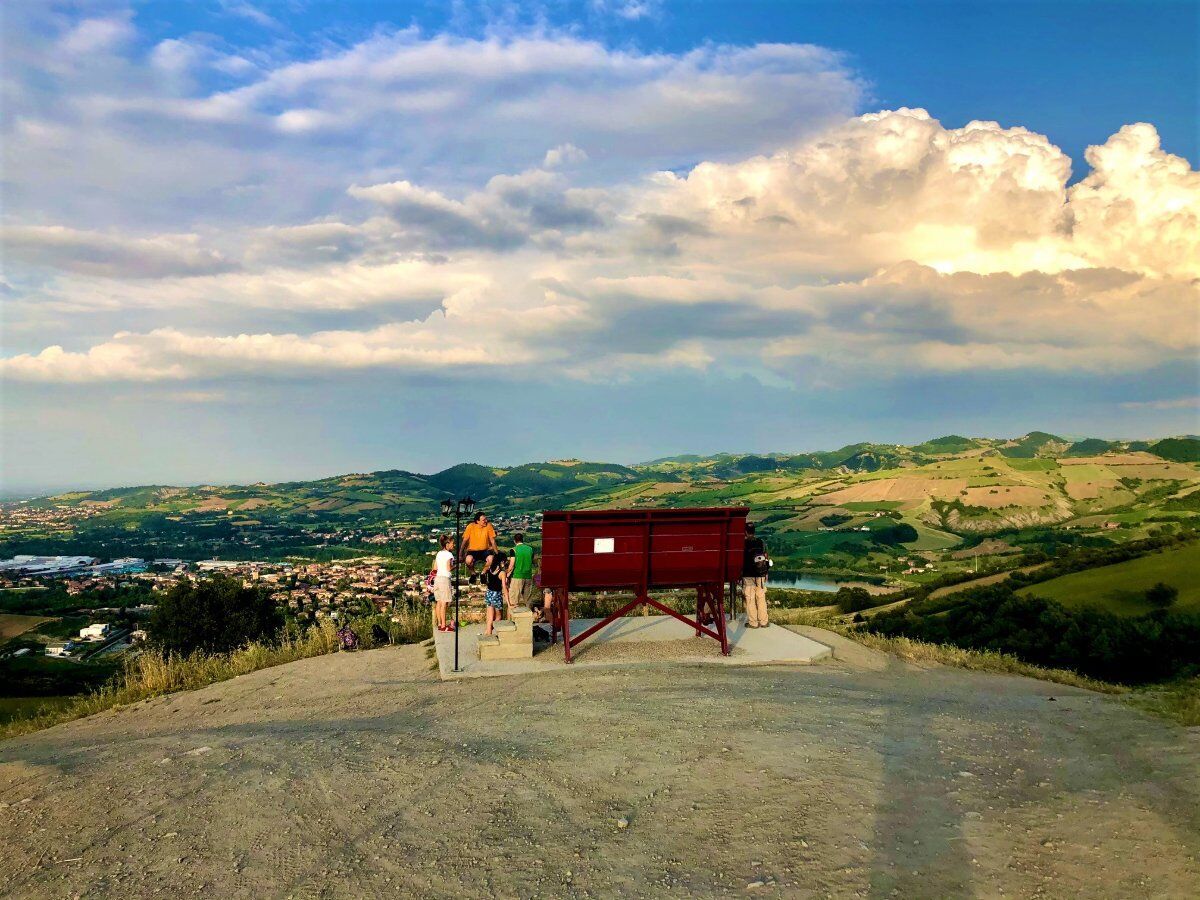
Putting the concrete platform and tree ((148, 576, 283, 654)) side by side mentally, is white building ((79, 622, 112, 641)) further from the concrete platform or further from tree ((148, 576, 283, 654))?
the concrete platform

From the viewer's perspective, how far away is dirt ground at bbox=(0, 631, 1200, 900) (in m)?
4.89

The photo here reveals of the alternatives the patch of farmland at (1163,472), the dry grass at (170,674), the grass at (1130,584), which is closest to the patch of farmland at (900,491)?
the patch of farmland at (1163,472)

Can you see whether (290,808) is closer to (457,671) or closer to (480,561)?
(457,671)

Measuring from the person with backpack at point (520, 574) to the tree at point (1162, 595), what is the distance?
17.2m

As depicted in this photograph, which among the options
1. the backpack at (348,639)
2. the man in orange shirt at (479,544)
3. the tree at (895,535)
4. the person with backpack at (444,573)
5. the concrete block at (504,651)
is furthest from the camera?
the tree at (895,535)

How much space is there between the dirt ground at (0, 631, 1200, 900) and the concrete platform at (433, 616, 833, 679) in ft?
5.60

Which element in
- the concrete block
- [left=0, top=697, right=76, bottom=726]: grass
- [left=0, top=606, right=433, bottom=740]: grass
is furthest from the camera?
[left=0, top=697, right=76, bottom=726]: grass

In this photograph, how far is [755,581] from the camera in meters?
14.2

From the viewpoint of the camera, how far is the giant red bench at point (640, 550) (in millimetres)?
11250

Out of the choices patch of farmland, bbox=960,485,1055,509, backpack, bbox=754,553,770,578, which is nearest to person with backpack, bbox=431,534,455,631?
backpack, bbox=754,553,770,578

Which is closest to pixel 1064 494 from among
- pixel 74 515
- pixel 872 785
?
pixel 872 785

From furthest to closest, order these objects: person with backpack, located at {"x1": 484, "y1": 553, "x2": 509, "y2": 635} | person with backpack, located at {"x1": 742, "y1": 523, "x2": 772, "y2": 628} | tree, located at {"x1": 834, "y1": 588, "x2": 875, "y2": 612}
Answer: tree, located at {"x1": 834, "y1": 588, "x2": 875, "y2": 612}, person with backpack, located at {"x1": 484, "y1": 553, "x2": 509, "y2": 635}, person with backpack, located at {"x1": 742, "y1": 523, "x2": 772, "y2": 628}

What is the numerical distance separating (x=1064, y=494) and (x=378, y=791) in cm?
10714

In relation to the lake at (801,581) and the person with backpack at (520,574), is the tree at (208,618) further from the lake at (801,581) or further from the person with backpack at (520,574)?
the lake at (801,581)
